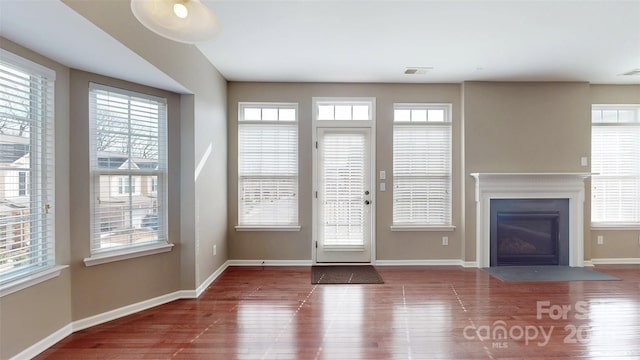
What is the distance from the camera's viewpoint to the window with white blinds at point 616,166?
14.5ft

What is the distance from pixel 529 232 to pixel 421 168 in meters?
1.70

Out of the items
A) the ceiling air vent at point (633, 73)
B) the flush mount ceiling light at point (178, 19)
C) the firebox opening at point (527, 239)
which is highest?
the ceiling air vent at point (633, 73)

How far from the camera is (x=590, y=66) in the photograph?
145 inches

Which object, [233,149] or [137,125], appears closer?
[137,125]

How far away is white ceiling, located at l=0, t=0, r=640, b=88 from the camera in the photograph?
82.0 inches

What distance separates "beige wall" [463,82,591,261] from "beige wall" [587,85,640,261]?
1.29 feet

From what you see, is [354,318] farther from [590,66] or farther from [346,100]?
[590,66]

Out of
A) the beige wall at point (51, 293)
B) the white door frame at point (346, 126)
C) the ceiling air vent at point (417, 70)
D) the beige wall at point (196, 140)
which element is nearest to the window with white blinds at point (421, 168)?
the white door frame at point (346, 126)

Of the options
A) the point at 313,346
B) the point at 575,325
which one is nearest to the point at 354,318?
the point at 313,346

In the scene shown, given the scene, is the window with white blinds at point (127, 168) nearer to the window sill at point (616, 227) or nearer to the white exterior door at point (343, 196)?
the white exterior door at point (343, 196)

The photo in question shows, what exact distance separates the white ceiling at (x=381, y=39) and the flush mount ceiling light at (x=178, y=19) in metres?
0.76

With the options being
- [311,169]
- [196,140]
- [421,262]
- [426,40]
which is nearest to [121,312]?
[196,140]

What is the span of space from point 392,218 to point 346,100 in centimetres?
178

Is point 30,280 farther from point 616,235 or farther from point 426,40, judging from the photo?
point 616,235
